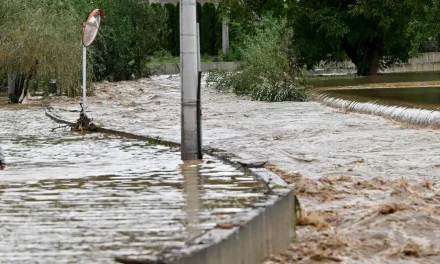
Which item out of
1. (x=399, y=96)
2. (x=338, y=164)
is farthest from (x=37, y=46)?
(x=338, y=164)

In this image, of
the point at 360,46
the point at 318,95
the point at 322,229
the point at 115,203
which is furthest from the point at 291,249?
the point at 360,46

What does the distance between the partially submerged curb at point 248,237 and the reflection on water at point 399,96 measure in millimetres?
13596

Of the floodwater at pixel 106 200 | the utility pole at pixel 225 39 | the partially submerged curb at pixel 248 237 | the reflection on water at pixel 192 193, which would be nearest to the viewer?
the partially submerged curb at pixel 248 237

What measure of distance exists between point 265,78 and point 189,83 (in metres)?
18.1

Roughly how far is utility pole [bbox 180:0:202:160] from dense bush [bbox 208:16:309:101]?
16.5 metres

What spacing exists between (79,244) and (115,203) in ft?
6.66

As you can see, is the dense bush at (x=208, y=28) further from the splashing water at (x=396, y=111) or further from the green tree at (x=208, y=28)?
the splashing water at (x=396, y=111)

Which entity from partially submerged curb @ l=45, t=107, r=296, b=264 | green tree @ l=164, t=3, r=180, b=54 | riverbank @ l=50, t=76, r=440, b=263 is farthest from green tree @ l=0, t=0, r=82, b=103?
green tree @ l=164, t=3, r=180, b=54

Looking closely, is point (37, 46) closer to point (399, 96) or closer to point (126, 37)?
point (399, 96)

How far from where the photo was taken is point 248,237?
23.6 feet

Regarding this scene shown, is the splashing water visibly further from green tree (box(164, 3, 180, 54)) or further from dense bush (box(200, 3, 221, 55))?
dense bush (box(200, 3, 221, 55))

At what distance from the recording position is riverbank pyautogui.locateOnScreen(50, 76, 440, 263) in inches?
325

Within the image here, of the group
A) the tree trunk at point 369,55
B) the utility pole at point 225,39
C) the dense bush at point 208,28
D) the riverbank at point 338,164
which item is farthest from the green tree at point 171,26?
the riverbank at point 338,164

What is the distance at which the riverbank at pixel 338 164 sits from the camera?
826 cm
